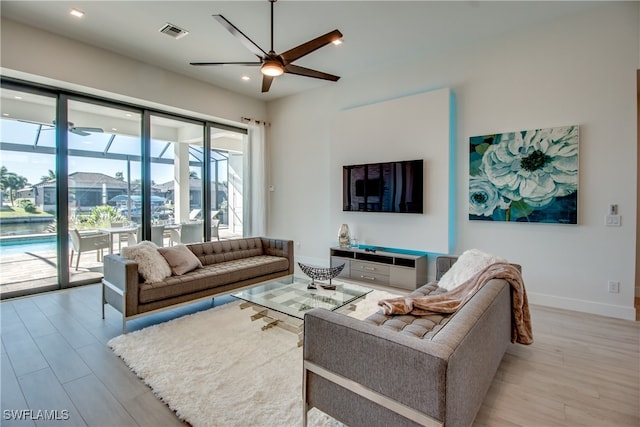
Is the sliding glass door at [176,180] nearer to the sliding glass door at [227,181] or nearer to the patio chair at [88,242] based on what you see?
the sliding glass door at [227,181]

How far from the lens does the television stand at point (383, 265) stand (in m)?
4.38

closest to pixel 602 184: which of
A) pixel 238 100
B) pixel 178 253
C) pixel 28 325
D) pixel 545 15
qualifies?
pixel 545 15

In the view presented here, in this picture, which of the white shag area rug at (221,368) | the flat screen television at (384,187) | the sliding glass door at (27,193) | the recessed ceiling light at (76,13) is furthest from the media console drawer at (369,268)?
the recessed ceiling light at (76,13)

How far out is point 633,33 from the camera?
126 inches

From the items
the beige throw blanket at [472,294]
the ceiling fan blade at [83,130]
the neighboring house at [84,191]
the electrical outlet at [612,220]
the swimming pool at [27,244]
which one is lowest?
the beige throw blanket at [472,294]

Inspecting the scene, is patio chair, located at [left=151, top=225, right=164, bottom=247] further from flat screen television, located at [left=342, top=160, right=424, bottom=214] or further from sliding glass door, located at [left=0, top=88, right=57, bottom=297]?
flat screen television, located at [left=342, top=160, right=424, bottom=214]

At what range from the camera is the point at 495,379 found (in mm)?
2215

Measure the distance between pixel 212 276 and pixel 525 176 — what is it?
3.93m

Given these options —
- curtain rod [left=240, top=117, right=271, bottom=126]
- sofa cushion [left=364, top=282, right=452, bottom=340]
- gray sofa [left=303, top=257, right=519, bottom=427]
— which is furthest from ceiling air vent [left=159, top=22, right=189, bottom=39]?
sofa cushion [left=364, top=282, right=452, bottom=340]

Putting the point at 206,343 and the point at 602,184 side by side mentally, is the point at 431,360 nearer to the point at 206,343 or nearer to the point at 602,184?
the point at 206,343

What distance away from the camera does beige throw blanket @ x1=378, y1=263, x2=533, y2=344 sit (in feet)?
7.36

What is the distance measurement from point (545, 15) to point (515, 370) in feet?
12.7

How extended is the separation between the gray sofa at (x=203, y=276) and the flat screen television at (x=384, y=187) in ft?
4.75

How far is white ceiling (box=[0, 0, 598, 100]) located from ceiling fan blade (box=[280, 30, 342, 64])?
68cm
